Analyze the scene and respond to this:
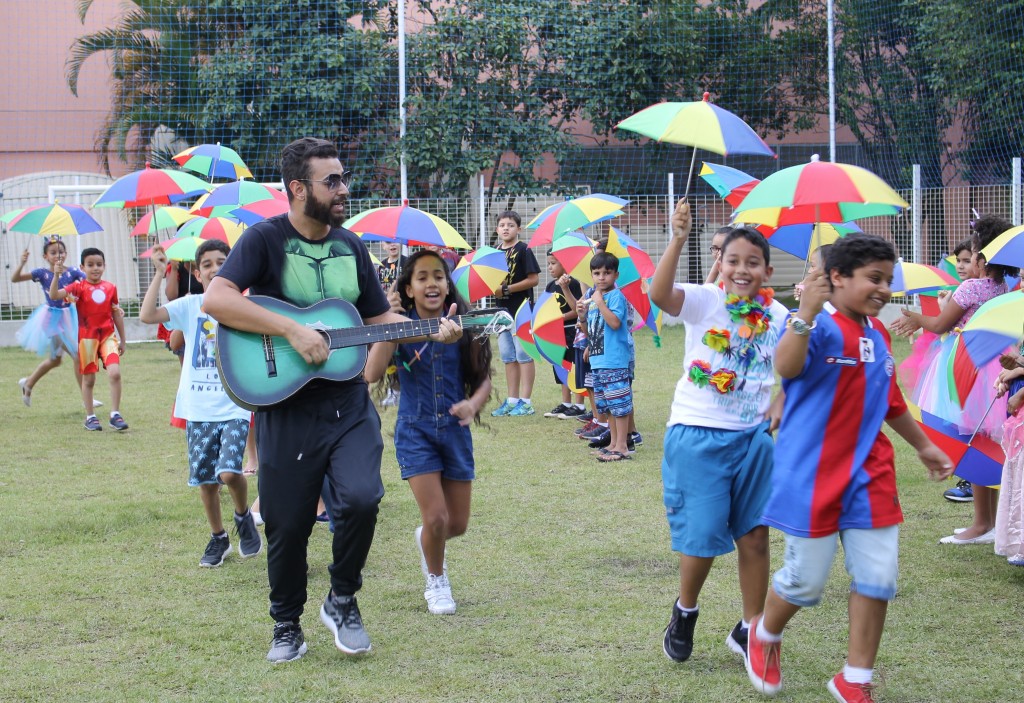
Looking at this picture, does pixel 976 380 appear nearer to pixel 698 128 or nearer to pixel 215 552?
pixel 698 128

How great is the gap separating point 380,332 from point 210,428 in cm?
164

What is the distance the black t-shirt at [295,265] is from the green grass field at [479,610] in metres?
1.13

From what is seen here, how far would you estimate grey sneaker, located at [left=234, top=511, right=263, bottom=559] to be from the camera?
5578mm

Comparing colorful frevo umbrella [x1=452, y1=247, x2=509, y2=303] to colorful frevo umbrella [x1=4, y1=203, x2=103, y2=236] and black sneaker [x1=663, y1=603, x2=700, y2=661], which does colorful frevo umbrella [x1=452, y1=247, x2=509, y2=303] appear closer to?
black sneaker [x1=663, y1=603, x2=700, y2=661]

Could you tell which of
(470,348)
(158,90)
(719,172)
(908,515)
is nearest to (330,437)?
(470,348)

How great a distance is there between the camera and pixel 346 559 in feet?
13.8

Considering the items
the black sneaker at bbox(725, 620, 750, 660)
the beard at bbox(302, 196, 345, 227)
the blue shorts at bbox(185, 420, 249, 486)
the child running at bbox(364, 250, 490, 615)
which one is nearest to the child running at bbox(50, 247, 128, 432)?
the blue shorts at bbox(185, 420, 249, 486)

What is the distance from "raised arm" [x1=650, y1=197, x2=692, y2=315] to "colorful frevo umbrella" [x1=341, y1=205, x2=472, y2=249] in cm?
181

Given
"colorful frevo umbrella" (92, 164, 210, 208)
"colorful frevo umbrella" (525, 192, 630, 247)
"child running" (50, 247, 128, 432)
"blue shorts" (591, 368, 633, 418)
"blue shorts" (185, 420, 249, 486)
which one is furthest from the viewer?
"child running" (50, 247, 128, 432)

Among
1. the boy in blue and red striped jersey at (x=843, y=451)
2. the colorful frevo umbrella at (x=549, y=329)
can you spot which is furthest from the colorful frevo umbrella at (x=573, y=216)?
the boy in blue and red striped jersey at (x=843, y=451)

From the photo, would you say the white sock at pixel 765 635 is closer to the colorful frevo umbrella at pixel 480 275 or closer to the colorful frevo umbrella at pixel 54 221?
the colorful frevo umbrella at pixel 480 275

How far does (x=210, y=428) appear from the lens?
211 inches

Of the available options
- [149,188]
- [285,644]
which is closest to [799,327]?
[285,644]

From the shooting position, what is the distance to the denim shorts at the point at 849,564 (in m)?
3.48
